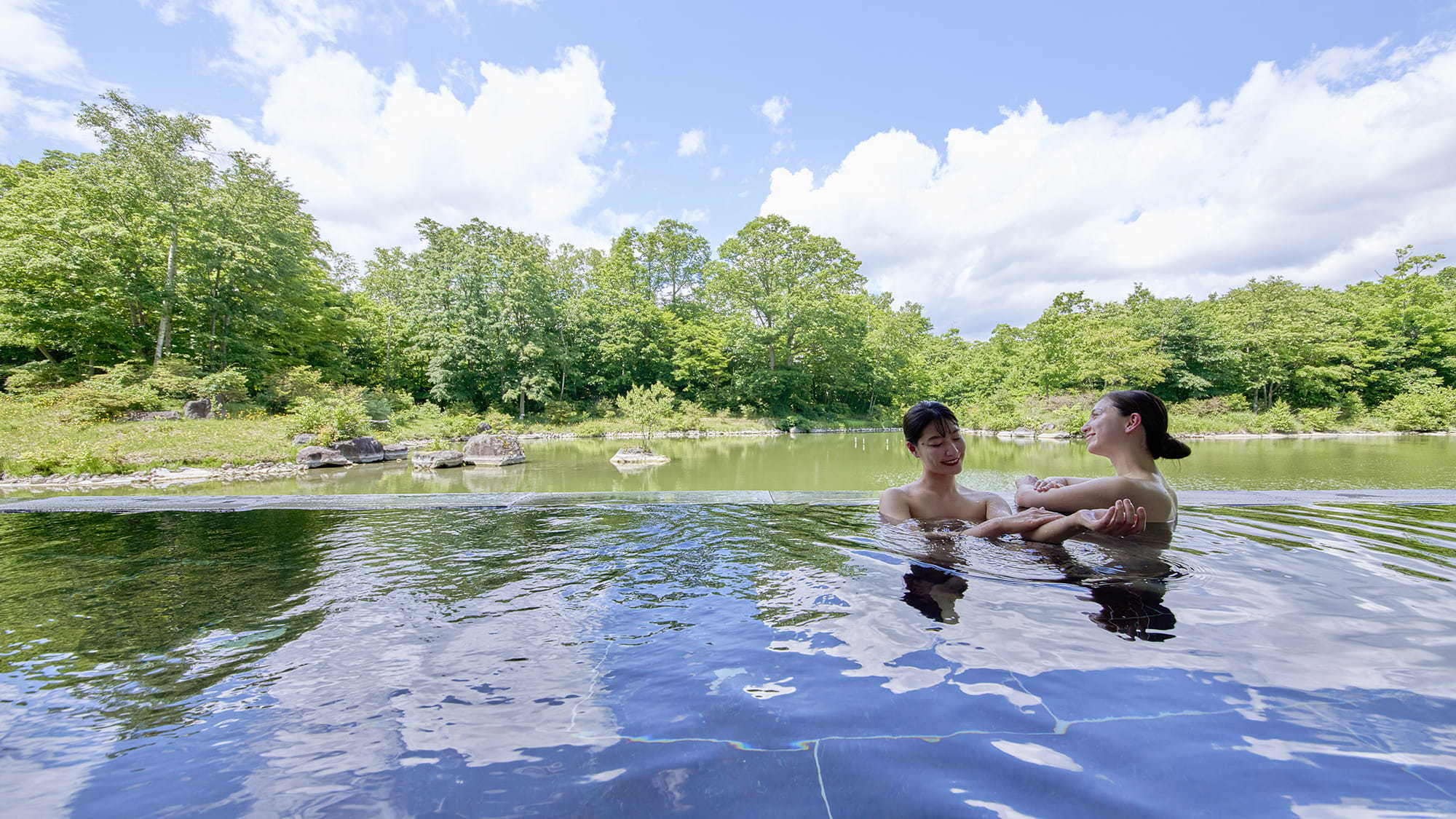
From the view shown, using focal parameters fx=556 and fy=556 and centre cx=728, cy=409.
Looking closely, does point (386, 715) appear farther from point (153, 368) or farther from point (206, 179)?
point (206, 179)

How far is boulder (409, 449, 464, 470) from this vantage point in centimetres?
1322

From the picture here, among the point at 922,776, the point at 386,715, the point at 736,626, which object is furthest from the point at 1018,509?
the point at 386,715

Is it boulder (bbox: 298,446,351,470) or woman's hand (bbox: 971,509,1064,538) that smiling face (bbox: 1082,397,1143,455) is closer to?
woman's hand (bbox: 971,509,1064,538)

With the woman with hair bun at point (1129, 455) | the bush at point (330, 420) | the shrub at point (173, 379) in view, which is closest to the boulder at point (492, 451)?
the bush at point (330, 420)

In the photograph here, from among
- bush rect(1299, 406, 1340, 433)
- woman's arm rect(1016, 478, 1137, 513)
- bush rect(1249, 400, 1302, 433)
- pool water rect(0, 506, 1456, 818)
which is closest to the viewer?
pool water rect(0, 506, 1456, 818)

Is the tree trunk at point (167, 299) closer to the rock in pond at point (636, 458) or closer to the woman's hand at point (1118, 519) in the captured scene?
the rock in pond at point (636, 458)

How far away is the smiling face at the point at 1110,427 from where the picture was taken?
2.45 metres

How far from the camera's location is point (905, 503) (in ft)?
10.0

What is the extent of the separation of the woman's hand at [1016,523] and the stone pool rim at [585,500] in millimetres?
1613

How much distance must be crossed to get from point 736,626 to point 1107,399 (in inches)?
80.0

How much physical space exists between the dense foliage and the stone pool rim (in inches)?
427

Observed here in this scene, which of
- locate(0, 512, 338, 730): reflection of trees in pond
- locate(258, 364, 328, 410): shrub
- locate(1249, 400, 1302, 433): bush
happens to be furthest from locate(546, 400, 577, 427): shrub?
locate(1249, 400, 1302, 433): bush

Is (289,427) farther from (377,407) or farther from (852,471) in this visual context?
(852,471)

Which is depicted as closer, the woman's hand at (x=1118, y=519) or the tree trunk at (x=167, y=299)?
the woman's hand at (x=1118, y=519)
